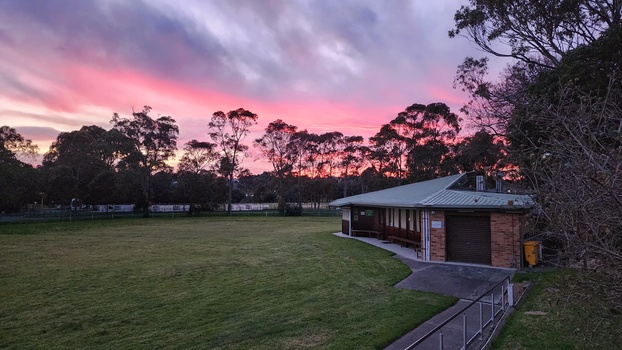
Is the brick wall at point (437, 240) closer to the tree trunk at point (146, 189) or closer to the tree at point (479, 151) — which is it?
the tree at point (479, 151)

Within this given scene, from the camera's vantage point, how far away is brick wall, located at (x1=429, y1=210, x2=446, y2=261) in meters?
15.0

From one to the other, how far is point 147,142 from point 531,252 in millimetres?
53130

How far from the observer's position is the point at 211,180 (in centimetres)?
5722

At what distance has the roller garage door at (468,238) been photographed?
47.5 ft

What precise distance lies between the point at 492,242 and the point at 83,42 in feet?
61.1

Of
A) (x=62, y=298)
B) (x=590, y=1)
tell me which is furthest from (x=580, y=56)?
(x=62, y=298)

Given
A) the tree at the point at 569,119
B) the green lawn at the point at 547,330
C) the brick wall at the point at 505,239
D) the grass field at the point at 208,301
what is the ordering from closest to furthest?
the tree at the point at 569,119, the green lawn at the point at 547,330, the grass field at the point at 208,301, the brick wall at the point at 505,239

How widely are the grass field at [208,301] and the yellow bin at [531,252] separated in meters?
4.40

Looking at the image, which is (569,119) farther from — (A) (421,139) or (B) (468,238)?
(A) (421,139)

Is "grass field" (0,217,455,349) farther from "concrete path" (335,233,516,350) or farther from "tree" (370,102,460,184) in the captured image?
"tree" (370,102,460,184)

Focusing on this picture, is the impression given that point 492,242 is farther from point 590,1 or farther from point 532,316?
point 590,1

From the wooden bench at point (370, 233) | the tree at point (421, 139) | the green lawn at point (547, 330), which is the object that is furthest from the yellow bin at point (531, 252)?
the tree at point (421, 139)

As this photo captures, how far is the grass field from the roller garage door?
2385mm

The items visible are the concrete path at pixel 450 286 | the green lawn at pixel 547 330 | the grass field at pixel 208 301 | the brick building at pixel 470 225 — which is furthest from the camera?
the brick building at pixel 470 225
